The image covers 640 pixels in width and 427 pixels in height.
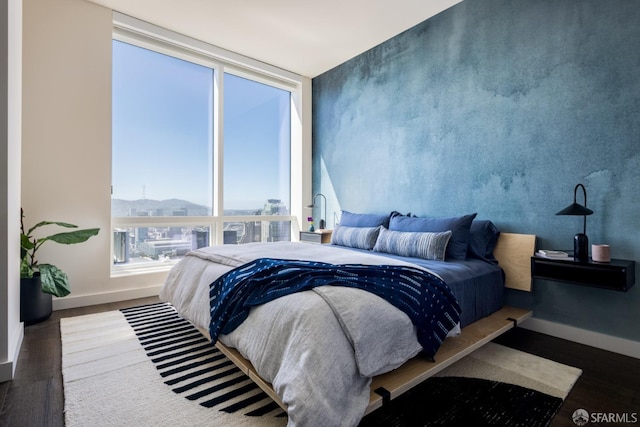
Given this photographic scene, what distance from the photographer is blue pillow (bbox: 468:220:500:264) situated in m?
2.89

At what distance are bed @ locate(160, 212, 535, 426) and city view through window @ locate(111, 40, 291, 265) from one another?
1.42 m

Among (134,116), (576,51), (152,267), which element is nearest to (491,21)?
(576,51)

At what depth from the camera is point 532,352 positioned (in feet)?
7.76

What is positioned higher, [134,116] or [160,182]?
[134,116]

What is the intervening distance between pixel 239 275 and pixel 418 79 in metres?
3.00

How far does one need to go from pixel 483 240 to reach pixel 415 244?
0.63 m

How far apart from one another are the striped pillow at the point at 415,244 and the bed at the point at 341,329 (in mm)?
13

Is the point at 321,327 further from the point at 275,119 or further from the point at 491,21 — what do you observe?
the point at 275,119

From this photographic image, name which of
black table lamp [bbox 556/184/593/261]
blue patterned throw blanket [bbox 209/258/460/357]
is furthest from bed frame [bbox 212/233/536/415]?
black table lamp [bbox 556/184/593/261]

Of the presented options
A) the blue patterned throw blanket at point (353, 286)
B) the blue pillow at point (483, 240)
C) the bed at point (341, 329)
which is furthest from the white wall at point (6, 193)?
the blue pillow at point (483, 240)

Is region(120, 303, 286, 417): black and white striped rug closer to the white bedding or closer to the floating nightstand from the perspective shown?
the white bedding

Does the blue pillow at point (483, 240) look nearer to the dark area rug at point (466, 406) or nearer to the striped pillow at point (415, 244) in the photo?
the striped pillow at point (415, 244)

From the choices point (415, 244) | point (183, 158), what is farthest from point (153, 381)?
point (183, 158)

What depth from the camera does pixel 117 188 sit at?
3719 mm
